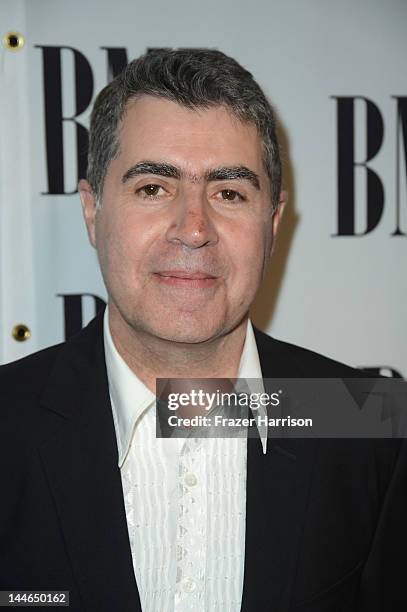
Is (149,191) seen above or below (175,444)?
above

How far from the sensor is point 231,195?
1349 millimetres

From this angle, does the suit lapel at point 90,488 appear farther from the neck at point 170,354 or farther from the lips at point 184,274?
the lips at point 184,274

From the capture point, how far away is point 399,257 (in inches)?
72.7

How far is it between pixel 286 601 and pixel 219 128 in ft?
2.95

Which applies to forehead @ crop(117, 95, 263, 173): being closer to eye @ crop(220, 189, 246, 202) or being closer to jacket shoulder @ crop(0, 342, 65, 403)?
eye @ crop(220, 189, 246, 202)

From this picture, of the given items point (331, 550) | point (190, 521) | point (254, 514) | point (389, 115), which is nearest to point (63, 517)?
point (190, 521)

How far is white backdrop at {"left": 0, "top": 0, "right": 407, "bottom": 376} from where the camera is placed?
1.68 m

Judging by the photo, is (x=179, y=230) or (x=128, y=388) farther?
(x=128, y=388)

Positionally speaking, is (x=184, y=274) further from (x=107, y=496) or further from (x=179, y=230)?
(x=107, y=496)

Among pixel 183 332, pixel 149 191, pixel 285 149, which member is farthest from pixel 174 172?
pixel 285 149

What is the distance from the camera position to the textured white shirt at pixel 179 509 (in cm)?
128

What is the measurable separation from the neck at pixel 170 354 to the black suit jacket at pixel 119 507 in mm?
63

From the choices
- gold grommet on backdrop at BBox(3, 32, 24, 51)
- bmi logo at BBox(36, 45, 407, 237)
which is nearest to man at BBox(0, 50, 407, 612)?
bmi logo at BBox(36, 45, 407, 237)

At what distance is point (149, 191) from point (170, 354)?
12.9 inches
